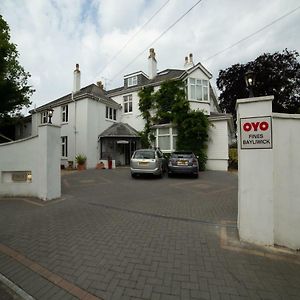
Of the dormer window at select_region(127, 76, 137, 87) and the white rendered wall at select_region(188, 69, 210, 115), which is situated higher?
the dormer window at select_region(127, 76, 137, 87)

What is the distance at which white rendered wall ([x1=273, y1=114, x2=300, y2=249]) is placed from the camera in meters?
3.94

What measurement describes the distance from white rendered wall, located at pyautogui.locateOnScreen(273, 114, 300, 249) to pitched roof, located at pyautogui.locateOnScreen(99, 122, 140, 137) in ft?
55.0

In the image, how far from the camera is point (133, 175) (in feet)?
45.9

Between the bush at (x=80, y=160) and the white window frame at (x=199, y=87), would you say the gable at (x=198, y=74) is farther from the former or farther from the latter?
the bush at (x=80, y=160)

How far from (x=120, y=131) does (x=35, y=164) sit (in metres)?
13.1

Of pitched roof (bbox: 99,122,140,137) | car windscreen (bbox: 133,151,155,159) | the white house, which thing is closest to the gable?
the white house

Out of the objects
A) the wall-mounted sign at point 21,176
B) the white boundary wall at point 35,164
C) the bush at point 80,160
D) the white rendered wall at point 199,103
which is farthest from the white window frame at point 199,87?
the wall-mounted sign at point 21,176

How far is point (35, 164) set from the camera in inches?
317

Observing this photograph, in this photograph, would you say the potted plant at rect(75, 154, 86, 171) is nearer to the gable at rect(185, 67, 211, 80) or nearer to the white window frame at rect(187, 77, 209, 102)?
the white window frame at rect(187, 77, 209, 102)

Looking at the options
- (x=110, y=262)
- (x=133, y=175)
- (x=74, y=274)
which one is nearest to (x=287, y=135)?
(x=110, y=262)

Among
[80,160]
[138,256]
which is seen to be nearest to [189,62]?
[80,160]

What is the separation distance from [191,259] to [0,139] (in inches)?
991

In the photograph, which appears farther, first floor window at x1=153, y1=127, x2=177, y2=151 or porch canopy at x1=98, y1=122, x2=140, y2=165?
porch canopy at x1=98, y1=122, x2=140, y2=165

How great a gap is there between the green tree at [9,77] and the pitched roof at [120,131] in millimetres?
7395
